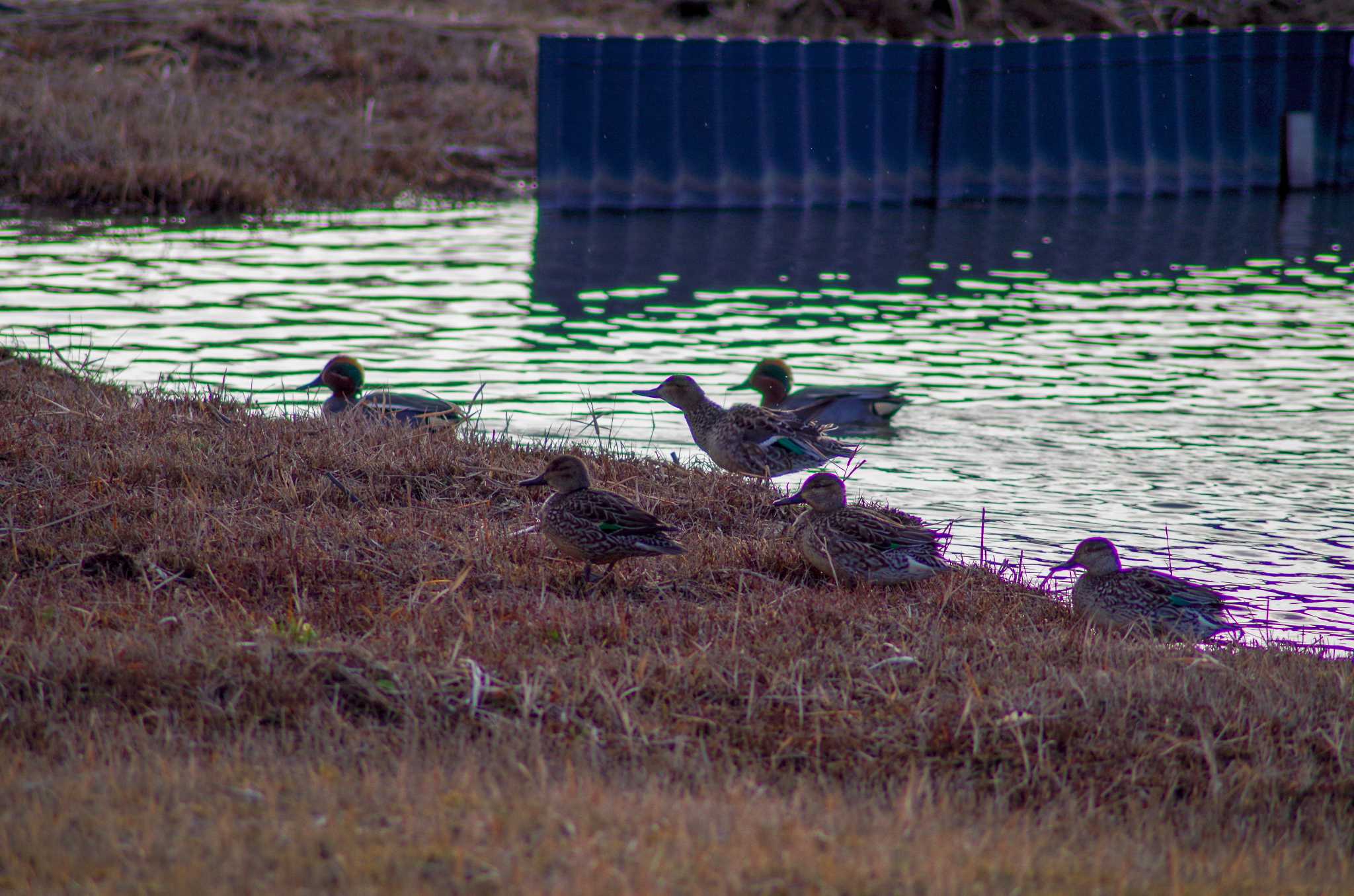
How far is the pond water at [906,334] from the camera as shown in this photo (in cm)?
917

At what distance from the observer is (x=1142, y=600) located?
670 centimetres

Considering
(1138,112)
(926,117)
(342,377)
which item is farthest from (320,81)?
(342,377)

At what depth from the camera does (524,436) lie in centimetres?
1015

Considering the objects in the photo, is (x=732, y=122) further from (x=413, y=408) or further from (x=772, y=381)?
(x=413, y=408)

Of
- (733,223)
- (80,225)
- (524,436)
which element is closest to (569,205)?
(733,223)

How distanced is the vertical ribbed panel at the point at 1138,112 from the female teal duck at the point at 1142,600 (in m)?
18.9

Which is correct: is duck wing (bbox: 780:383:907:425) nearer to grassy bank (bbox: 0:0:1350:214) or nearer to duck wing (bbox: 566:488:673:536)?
duck wing (bbox: 566:488:673:536)

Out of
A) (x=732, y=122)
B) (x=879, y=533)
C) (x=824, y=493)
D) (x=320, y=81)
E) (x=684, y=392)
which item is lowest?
(x=879, y=533)

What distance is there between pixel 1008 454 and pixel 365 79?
20.5m

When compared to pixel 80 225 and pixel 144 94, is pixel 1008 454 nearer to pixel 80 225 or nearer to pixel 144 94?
pixel 80 225

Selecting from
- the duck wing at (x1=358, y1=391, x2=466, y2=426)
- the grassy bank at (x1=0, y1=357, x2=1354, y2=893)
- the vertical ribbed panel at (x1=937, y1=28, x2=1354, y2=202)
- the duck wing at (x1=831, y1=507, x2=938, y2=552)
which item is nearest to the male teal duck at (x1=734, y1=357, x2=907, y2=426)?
the duck wing at (x1=358, y1=391, x2=466, y2=426)

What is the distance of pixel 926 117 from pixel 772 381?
49.1 feet

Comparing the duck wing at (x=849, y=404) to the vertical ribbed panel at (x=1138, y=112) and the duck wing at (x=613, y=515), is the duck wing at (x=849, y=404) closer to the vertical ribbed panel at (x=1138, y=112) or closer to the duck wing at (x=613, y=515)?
the duck wing at (x=613, y=515)

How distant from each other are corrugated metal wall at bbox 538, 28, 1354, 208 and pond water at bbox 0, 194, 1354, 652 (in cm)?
103
